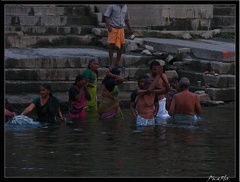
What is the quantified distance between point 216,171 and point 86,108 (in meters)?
4.91

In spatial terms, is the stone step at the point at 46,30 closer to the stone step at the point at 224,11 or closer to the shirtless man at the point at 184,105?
the stone step at the point at 224,11

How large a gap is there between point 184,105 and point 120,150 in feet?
6.28

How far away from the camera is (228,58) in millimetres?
15523

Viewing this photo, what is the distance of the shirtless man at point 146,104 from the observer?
11578 mm

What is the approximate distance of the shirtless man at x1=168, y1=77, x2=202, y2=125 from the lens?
11.2 metres

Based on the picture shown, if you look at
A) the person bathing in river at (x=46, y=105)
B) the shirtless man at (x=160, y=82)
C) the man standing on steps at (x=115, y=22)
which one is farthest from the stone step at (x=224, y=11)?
the person bathing in river at (x=46, y=105)

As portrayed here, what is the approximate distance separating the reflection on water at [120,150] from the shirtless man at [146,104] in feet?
0.44

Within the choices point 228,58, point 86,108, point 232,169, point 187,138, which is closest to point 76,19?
point 228,58

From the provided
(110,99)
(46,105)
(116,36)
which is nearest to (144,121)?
(110,99)

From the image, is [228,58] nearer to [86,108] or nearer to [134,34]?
[134,34]

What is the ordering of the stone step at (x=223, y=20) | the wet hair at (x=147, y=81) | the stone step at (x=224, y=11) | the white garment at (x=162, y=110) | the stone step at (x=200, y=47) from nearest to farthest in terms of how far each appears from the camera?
the wet hair at (x=147, y=81), the white garment at (x=162, y=110), the stone step at (x=200, y=47), the stone step at (x=223, y=20), the stone step at (x=224, y=11)

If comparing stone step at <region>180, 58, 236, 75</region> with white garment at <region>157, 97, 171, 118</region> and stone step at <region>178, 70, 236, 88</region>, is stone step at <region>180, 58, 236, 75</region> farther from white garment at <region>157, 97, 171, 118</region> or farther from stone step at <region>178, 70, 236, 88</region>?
white garment at <region>157, 97, 171, 118</region>
